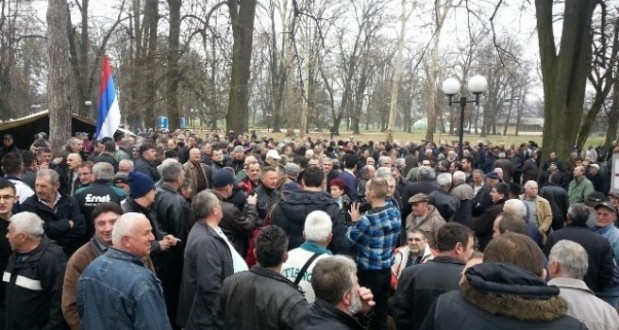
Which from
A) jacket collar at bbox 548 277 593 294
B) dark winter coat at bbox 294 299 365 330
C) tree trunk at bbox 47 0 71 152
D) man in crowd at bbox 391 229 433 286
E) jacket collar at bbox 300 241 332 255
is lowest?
man in crowd at bbox 391 229 433 286

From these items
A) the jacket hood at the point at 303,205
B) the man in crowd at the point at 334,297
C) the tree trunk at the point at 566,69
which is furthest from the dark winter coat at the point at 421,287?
the tree trunk at the point at 566,69

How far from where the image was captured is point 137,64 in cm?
1759

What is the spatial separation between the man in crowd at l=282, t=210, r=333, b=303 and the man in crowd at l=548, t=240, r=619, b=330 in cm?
161

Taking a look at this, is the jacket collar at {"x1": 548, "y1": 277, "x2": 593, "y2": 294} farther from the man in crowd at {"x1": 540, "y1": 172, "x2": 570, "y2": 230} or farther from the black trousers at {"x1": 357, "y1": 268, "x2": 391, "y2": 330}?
the man in crowd at {"x1": 540, "y1": 172, "x2": 570, "y2": 230}

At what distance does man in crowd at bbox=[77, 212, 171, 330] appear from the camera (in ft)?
10.0

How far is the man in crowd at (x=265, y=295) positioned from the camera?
3.22 metres

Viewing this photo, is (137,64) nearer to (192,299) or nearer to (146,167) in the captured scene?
(146,167)

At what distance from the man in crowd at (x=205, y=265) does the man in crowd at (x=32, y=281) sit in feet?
3.13

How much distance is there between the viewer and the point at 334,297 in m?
2.92

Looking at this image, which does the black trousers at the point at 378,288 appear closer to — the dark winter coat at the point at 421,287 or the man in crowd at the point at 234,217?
the dark winter coat at the point at 421,287

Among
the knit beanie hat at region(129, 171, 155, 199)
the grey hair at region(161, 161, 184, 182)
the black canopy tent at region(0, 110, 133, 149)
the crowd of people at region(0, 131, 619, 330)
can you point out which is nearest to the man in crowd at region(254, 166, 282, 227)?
the crowd of people at region(0, 131, 619, 330)

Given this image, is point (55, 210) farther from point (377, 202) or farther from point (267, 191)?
point (377, 202)

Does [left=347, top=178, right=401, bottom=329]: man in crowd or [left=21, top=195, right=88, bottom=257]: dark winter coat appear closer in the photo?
[left=347, top=178, right=401, bottom=329]: man in crowd

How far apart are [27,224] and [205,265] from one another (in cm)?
135
